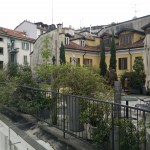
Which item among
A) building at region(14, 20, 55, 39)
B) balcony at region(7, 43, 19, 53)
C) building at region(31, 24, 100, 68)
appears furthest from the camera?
building at region(14, 20, 55, 39)

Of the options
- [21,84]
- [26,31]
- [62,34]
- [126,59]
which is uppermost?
[26,31]

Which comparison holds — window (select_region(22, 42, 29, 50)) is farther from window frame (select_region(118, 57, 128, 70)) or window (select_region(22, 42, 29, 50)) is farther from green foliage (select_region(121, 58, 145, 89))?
green foliage (select_region(121, 58, 145, 89))

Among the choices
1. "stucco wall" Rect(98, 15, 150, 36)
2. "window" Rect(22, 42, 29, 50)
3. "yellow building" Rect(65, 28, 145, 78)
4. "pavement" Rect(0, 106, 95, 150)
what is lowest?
"pavement" Rect(0, 106, 95, 150)

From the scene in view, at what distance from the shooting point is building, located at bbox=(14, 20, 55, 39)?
46.5m

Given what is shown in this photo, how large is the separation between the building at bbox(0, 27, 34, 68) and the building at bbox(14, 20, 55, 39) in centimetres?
226

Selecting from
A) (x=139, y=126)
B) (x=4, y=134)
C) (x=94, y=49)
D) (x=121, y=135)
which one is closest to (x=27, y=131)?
(x=4, y=134)

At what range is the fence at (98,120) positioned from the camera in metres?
3.29

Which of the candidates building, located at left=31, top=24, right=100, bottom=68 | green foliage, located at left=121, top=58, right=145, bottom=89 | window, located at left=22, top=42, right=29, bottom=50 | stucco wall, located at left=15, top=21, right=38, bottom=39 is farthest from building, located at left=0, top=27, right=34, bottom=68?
green foliage, located at left=121, top=58, right=145, bottom=89

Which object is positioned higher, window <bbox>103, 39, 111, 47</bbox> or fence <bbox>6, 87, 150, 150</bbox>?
window <bbox>103, 39, 111, 47</bbox>

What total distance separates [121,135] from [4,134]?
2779mm

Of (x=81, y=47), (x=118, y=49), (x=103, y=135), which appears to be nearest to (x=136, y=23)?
(x=118, y=49)

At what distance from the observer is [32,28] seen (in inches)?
1842

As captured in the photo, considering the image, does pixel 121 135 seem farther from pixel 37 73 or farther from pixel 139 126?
pixel 37 73

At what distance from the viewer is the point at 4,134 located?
5133 millimetres
